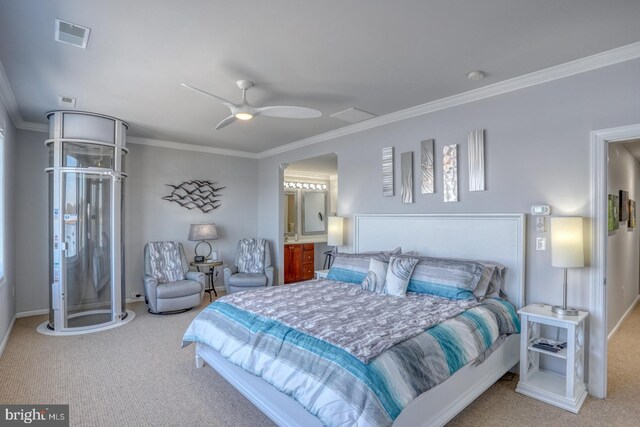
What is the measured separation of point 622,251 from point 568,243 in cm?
285

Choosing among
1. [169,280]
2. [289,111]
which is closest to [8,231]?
[169,280]

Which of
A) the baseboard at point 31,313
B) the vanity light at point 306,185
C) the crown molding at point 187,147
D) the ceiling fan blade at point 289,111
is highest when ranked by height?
the crown molding at point 187,147

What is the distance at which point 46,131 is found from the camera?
196 inches

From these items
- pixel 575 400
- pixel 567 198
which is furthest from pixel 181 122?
pixel 575 400

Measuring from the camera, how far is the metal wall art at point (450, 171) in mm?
3771

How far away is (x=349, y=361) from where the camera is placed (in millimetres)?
1921

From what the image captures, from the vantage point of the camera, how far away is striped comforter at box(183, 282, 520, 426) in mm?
1804

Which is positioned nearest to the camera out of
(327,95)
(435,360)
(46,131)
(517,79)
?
(435,360)

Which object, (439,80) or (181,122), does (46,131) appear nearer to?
(181,122)

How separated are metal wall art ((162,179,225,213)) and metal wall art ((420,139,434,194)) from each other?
3960 millimetres

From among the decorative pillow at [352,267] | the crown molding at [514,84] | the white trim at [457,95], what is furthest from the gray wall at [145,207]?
the decorative pillow at [352,267]

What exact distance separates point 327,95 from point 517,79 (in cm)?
183

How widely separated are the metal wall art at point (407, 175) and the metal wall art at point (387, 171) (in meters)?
0.17

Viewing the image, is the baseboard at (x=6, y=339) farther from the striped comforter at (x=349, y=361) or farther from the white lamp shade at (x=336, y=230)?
the white lamp shade at (x=336, y=230)
